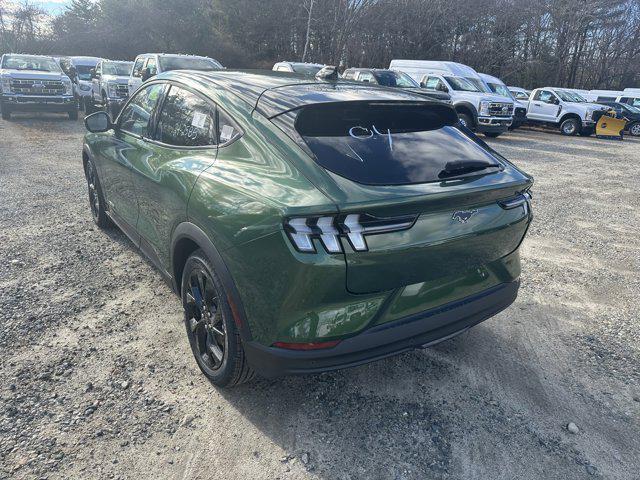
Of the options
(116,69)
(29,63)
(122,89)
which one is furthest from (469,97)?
(29,63)

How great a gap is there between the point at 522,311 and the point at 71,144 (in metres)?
10.7

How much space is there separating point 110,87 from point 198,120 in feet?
43.8

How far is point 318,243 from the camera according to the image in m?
2.06

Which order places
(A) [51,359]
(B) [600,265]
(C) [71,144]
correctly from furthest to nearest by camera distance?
1. (C) [71,144]
2. (B) [600,265]
3. (A) [51,359]

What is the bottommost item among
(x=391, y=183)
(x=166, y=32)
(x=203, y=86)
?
(x=391, y=183)

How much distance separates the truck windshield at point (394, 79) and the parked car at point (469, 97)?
1435mm

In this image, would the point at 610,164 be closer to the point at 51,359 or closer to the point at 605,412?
the point at 605,412

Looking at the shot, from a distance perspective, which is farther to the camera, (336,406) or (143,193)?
(143,193)

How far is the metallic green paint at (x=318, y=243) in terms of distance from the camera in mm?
2096

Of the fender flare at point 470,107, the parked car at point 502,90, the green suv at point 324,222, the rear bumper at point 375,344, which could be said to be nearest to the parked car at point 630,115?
the parked car at point 502,90

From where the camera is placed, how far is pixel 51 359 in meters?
2.98

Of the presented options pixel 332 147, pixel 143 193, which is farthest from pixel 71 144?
pixel 332 147

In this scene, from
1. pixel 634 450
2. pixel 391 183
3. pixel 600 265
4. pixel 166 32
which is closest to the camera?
pixel 391 183

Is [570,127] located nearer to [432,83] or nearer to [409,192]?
[432,83]
